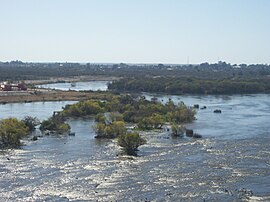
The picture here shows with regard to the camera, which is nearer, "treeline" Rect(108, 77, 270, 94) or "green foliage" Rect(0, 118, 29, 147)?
"green foliage" Rect(0, 118, 29, 147)

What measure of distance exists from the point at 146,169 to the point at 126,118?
55.7 feet

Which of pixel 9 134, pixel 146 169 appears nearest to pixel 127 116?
pixel 9 134

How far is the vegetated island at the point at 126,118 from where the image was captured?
28891 mm

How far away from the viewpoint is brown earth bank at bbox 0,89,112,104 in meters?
58.5

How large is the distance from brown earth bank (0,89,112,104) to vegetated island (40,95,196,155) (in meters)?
8.28

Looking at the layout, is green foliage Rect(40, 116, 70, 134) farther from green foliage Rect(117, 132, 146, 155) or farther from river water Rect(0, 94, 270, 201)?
green foliage Rect(117, 132, 146, 155)

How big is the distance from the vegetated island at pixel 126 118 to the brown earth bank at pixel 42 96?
8278mm

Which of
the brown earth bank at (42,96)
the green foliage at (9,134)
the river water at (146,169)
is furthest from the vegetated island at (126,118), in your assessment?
the brown earth bank at (42,96)

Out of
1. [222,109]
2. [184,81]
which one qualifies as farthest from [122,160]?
[184,81]

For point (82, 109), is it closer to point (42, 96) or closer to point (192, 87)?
point (42, 96)

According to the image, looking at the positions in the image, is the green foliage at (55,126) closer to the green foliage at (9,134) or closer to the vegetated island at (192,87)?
the green foliage at (9,134)

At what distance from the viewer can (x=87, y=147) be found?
97.8 feet

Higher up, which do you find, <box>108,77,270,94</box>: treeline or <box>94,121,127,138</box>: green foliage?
<box>108,77,270,94</box>: treeline

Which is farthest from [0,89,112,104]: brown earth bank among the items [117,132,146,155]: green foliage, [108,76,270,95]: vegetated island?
[117,132,146,155]: green foliage
